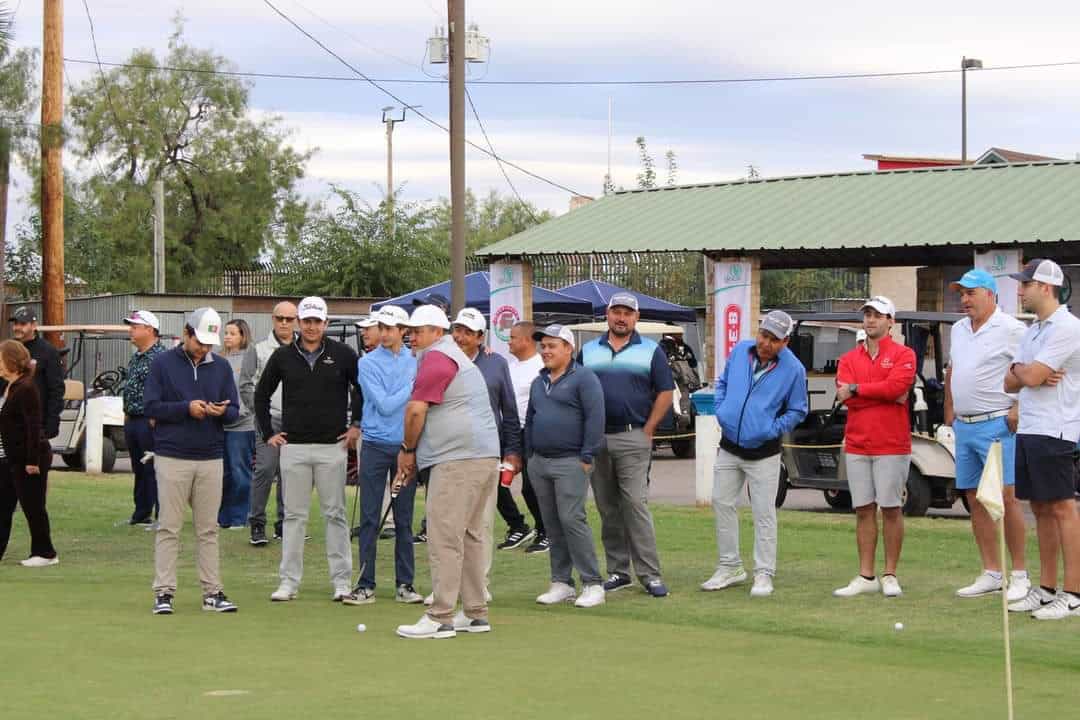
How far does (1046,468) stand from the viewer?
10.3m

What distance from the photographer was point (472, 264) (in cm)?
5306

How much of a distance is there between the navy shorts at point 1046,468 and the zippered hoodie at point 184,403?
510 cm

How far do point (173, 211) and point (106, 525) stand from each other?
5153cm

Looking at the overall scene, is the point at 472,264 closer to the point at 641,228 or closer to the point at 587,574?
the point at 641,228

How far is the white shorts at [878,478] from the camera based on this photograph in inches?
450

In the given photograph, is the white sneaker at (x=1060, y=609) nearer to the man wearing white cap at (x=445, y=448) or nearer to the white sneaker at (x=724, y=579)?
the white sneaker at (x=724, y=579)

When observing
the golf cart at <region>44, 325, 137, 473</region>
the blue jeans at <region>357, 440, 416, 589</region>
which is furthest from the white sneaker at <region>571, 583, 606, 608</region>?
the golf cart at <region>44, 325, 137, 473</region>

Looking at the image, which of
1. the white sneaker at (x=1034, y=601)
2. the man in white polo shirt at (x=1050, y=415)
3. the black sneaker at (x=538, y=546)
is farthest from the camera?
the black sneaker at (x=538, y=546)

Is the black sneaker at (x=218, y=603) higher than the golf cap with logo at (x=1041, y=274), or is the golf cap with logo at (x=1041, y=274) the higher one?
the golf cap with logo at (x=1041, y=274)

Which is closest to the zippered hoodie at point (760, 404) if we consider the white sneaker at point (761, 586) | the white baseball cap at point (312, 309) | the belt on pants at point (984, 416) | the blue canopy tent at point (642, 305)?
the white sneaker at point (761, 586)

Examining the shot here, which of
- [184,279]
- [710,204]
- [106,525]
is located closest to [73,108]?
[184,279]

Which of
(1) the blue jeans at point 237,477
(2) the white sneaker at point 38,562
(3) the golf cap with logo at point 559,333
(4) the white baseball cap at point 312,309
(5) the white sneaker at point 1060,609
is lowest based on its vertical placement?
(2) the white sneaker at point 38,562

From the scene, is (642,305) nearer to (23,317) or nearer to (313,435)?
(23,317)

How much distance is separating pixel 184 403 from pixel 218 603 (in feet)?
4.40
